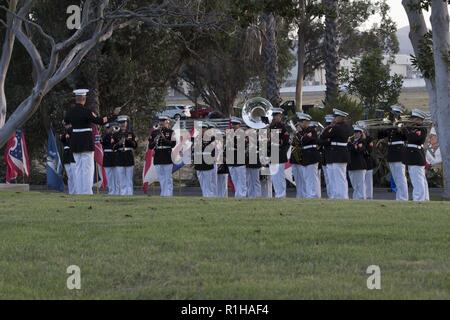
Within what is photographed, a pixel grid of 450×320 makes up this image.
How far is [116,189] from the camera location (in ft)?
74.0

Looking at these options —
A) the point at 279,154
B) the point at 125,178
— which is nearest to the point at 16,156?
the point at 125,178

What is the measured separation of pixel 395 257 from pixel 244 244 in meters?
1.46

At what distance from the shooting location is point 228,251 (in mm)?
8430

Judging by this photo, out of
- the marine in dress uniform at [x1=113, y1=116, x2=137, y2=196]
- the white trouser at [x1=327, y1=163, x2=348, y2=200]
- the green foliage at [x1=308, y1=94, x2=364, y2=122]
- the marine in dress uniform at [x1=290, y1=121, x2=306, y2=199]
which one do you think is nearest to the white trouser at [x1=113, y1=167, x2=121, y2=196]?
the marine in dress uniform at [x1=113, y1=116, x2=137, y2=196]

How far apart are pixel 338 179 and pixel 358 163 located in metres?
0.95

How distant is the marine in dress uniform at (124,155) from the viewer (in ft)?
71.4

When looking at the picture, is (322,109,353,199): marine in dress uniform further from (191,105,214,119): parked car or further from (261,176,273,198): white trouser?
(191,105,214,119): parked car

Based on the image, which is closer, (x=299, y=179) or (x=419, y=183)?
(x=419, y=183)

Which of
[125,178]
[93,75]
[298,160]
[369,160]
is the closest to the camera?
[298,160]

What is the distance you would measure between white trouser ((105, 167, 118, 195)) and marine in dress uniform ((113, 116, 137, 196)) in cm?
17

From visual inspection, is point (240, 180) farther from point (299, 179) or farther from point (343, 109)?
A: point (343, 109)

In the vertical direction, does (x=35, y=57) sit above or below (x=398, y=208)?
above
